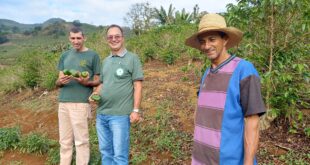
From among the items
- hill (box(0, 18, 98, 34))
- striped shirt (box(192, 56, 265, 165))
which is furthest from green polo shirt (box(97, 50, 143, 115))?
hill (box(0, 18, 98, 34))

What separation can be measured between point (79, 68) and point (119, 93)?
0.71 meters

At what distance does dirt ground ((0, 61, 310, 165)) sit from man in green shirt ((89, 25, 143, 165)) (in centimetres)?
171

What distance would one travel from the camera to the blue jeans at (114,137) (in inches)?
138

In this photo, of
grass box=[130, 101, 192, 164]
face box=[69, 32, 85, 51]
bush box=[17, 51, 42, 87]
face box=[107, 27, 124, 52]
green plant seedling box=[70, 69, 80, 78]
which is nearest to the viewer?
face box=[107, 27, 124, 52]

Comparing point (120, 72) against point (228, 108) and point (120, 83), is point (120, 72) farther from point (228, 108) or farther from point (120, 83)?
point (228, 108)

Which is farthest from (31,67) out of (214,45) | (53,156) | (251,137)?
(251,137)

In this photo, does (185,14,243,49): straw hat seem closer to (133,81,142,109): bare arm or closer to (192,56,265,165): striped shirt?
(192,56,265,165): striped shirt

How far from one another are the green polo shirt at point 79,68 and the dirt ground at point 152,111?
4.85ft

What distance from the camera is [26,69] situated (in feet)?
31.1

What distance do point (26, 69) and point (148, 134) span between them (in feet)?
18.7

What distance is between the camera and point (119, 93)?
11.5ft

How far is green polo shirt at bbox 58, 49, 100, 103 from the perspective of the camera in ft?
13.0

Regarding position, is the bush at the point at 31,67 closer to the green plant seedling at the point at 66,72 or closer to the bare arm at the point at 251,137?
the green plant seedling at the point at 66,72

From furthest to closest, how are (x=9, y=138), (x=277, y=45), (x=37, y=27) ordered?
(x=37, y=27)
(x=9, y=138)
(x=277, y=45)
